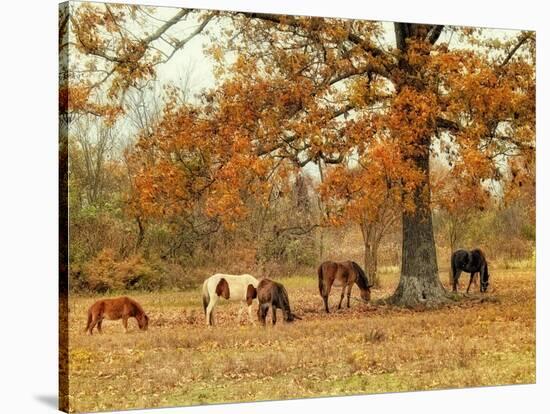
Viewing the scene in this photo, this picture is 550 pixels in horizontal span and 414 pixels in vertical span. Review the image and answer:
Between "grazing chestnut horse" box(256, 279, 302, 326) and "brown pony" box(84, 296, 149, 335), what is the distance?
55.4 inches

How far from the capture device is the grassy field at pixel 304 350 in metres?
14.6

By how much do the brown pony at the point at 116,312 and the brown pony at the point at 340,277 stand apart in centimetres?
222

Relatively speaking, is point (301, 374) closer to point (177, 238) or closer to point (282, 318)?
point (282, 318)

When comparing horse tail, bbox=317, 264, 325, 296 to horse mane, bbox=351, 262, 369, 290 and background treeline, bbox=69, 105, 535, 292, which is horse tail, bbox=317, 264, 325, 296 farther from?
horse mane, bbox=351, 262, 369, 290

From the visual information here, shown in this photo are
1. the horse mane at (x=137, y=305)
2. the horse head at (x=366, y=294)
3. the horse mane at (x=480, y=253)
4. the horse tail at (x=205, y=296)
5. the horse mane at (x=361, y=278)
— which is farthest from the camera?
the horse mane at (x=480, y=253)

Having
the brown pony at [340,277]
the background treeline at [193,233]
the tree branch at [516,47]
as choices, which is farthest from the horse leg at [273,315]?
the tree branch at [516,47]

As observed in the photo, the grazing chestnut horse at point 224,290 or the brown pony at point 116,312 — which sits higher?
the grazing chestnut horse at point 224,290

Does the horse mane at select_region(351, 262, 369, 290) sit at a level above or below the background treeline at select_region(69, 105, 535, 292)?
below

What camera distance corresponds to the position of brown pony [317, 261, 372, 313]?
52.7 feet

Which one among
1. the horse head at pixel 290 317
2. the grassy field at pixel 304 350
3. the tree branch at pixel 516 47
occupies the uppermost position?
the tree branch at pixel 516 47

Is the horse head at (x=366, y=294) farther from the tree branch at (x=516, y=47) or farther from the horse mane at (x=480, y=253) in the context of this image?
the tree branch at (x=516, y=47)

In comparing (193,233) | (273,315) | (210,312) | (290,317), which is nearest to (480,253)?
(290,317)

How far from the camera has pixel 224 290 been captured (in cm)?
1541

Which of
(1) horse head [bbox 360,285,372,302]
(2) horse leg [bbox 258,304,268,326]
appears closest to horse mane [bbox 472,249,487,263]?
(1) horse head [bbox 360,285,372,302]
